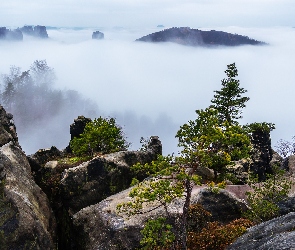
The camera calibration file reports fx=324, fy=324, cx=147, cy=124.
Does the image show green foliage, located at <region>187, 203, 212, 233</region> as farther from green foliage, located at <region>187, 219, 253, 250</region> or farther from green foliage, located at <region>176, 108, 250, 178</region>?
green foliage, located at <region>176, 108, 250, 178</region>

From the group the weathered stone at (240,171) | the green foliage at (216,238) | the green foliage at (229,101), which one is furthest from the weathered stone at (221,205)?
the green foliage at (229,101)

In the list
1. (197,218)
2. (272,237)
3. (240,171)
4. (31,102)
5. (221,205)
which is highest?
(272,237)

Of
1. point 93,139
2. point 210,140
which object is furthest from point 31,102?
point 210,140

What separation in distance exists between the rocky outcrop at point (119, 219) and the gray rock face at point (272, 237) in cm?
707

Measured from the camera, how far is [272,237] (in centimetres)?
1420

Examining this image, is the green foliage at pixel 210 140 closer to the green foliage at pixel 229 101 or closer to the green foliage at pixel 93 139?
the green foliage at pixel 93 139

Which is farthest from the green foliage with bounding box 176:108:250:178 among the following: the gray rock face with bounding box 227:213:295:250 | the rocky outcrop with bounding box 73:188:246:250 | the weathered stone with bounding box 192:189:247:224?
the weathered stone with bounding box 192:189:247:224

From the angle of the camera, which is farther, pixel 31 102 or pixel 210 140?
pixel 31 102

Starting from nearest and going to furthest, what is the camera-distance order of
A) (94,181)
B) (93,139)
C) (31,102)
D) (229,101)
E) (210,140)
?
(210,140) → (94,181) → (93,139) → (229,101) → (31,102)

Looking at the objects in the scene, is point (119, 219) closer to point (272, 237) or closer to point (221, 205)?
point (221, 205)

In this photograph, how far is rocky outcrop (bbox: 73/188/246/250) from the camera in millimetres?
23516

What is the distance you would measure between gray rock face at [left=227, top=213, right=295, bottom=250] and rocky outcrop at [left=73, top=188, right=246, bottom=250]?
7067mm

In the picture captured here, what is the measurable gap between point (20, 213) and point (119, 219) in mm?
7100

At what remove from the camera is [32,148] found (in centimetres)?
16950
